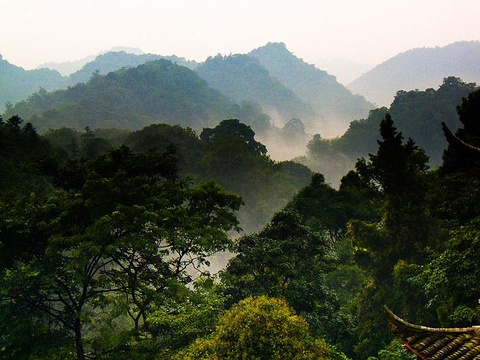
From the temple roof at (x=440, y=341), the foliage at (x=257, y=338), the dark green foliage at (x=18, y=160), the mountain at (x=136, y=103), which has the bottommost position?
the temple roof at (x=440, y=341)

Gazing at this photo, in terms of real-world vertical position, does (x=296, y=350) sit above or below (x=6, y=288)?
below

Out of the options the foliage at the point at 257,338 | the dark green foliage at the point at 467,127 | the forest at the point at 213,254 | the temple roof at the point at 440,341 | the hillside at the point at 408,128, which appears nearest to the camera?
Answer: the temple roof at the point at 440,341

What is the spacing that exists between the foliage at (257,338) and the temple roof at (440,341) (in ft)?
19.8

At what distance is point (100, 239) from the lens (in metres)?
11.2

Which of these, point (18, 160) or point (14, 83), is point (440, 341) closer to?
point (18, 160)

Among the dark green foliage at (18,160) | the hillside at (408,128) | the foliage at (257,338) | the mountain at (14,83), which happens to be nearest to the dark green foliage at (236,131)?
the dark green foliage at (18,160)

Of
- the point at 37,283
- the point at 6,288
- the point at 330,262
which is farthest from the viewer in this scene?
the point at 330,262

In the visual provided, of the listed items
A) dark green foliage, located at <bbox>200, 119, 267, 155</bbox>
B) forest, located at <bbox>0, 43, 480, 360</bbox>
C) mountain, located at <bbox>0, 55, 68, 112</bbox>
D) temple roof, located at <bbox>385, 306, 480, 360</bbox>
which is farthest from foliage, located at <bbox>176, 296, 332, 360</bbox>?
mountain, located at <bbox>0, 55, 68, 112</bbox>

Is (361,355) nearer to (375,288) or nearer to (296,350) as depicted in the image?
(375,288)

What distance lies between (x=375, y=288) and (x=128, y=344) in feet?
41.9

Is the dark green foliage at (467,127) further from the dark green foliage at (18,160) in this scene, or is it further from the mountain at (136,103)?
the mountain at (136,103)

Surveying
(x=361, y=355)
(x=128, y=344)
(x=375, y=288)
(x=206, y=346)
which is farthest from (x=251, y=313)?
(x=375, y=288)

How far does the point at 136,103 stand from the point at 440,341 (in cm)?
13380

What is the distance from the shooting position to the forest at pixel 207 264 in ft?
34.6
